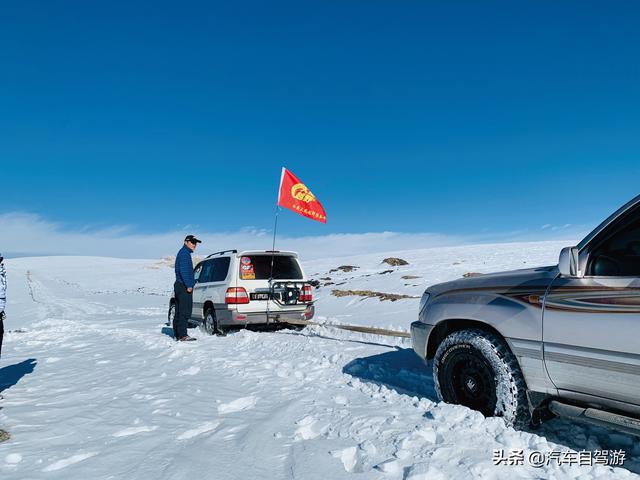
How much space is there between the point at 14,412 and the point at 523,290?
5084mm

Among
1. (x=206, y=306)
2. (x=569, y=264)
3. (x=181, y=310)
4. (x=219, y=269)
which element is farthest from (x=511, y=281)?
(x=206, y=306)

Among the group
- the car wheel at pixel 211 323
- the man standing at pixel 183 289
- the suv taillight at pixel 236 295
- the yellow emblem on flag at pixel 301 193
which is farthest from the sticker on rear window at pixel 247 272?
the yellow emblem on flag at pixel 301 193

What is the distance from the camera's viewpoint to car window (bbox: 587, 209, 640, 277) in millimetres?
3053

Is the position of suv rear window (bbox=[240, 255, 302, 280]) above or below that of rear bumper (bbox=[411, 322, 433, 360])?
above

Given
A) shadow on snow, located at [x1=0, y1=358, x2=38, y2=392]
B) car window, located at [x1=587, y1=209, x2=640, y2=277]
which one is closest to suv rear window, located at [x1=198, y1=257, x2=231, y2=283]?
shadow on snow, located at [x1=0, y1=358, x2=38, y2=392]

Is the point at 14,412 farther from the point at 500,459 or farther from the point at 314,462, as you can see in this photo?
the point at 500,459

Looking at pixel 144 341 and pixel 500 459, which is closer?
pixel 500 459

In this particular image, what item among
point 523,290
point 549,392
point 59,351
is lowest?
point 59,351

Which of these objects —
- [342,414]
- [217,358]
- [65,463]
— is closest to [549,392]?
[342,414]

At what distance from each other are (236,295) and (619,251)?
7095mm

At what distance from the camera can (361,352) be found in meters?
7.00

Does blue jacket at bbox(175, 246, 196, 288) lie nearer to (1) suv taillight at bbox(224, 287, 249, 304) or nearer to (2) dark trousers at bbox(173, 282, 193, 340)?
(2) dark trousers at bbox(173, 282, 193, 340)

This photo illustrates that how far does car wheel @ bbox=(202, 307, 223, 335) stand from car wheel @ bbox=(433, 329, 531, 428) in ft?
20.8

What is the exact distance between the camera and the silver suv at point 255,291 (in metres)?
9.05
